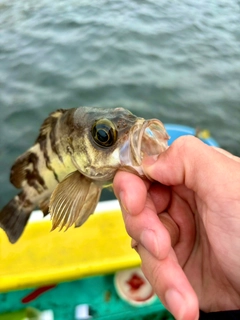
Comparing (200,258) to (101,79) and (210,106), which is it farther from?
(101,79)

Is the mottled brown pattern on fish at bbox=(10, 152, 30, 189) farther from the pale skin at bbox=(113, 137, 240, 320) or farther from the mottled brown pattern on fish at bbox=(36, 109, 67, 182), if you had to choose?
the pale skin at bbox=(113, 137, 240, 320)

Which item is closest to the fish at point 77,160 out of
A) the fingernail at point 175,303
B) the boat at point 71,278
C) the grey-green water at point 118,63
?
the boat at point 71,278

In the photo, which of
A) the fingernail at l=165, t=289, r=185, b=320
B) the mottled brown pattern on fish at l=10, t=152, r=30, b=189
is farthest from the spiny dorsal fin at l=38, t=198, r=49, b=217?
the fingernail at l=165, t=289, r=185, b=320

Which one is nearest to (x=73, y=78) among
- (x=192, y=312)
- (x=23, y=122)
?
(x=23, y=122)

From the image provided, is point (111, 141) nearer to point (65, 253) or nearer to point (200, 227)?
point (200, 227)

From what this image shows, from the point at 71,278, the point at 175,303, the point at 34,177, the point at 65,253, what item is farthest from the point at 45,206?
the point at 175,303
